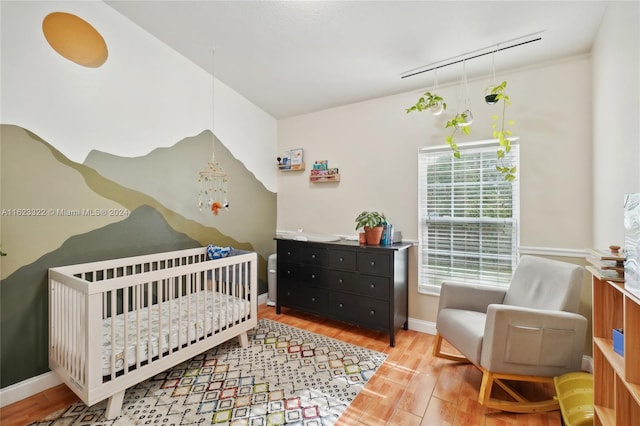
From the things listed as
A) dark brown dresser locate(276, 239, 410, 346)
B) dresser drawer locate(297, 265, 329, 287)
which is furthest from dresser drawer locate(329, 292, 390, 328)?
dresser drawer locate(297, 265, 329, 287)

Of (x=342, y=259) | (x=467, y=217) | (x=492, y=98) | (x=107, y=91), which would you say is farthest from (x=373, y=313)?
(x=107, y=91)

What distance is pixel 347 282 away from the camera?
8.93 ft

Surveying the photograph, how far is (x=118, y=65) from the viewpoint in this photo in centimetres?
229

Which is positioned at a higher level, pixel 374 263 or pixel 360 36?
pixel 360 36

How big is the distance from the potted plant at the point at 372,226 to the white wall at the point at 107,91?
5.58 ft

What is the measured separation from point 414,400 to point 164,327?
68.5 inches

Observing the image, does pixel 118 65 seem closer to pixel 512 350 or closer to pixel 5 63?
pixel 5 63

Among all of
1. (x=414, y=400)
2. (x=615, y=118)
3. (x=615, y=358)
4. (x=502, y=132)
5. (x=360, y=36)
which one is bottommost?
(x=414, y=400)

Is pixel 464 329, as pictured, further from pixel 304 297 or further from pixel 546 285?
pixel 304 297

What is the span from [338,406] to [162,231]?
206cm

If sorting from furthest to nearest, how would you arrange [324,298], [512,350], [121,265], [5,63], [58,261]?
[324,298] < [121,265] < [58,261] < [5,63] < [512,350]

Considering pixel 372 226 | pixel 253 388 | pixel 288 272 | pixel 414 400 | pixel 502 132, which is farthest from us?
pixel 288 272

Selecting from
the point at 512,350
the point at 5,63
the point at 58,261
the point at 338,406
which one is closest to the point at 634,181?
the point at 512,350

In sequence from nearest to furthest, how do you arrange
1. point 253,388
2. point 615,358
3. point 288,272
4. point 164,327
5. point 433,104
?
point 615,358 → point 253,388 → point 164,327 → point 433,104 → point 288,272
